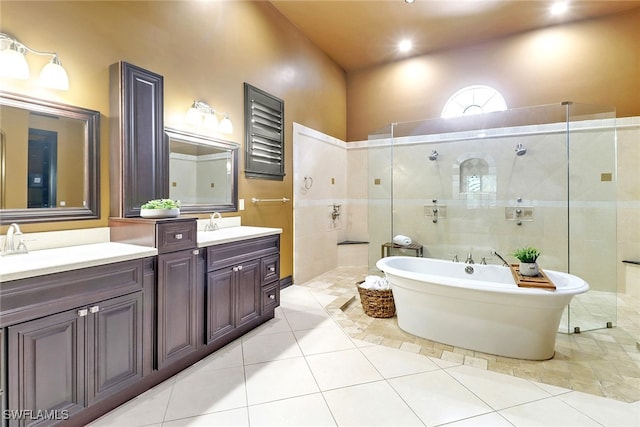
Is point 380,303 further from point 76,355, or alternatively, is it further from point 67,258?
point 67,258

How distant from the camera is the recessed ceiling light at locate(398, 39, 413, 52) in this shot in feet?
15.3

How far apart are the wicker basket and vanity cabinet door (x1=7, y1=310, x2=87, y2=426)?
7.67 ft

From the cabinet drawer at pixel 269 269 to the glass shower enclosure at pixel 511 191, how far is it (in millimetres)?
2207

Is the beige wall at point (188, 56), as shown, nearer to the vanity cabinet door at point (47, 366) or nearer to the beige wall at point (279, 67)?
the beige wall at point (279, 67)

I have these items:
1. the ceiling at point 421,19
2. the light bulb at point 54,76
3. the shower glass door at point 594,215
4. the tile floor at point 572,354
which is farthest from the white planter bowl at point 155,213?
the shower glass door at point 594,215

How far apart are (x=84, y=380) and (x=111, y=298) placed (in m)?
0.40

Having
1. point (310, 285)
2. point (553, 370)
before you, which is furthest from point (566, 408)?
point (310, 285)

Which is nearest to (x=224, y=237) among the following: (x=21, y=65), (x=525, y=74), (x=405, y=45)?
(x=21, y=65)

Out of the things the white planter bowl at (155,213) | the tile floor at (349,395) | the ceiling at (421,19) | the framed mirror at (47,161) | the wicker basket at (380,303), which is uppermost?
the ceiling at (421,19)

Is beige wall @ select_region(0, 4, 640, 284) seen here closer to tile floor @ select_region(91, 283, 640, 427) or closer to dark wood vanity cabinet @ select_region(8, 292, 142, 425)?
dark wood vanity cabinet @ select_region(8, 292, 142, 425)

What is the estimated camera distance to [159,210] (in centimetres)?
209

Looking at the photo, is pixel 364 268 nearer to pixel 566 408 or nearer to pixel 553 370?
pixel 553 370

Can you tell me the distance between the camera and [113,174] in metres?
2.14

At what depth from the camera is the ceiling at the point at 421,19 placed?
12.3 feet
